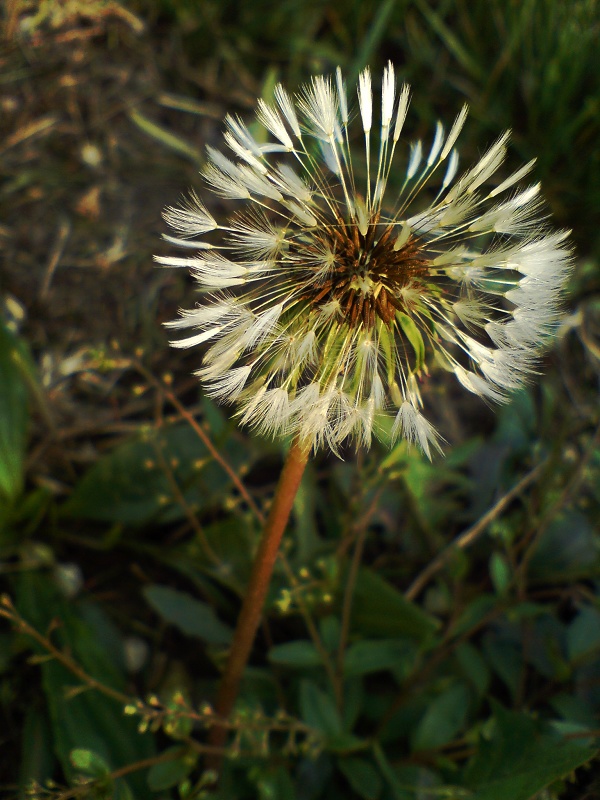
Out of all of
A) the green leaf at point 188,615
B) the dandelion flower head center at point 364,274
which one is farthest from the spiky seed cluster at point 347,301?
the green leaf at point 188,615

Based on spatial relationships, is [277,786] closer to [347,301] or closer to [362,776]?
[362,776]

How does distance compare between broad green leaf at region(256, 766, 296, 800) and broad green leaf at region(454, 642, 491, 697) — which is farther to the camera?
broad green leaf at region(454, 642, 491, 697)

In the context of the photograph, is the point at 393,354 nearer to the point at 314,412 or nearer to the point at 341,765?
the point at 314,412

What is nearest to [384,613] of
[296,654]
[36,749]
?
[296,654]

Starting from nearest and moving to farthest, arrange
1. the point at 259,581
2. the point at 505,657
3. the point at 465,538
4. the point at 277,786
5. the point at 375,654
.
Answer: the point at 259,581, the point at 277,786, the point at 375,654, the point at 465,538, the point at 505,657

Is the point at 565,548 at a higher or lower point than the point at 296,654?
higher

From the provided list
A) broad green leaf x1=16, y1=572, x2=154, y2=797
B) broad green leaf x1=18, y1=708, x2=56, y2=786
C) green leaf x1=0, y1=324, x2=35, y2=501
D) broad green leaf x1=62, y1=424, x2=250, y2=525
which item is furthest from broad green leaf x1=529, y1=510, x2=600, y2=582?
green leaf x1=0, y1=324, x2=35, y2=501

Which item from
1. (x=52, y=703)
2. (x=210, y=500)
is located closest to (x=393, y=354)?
(x=210, y=500)

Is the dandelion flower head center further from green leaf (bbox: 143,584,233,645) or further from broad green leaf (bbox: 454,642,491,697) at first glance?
broad green leaf (bbox: 454,642,491,697)
